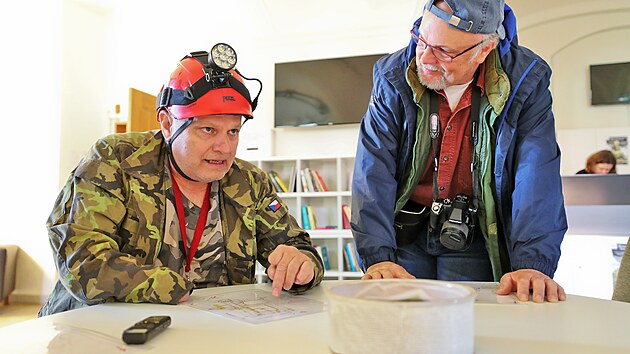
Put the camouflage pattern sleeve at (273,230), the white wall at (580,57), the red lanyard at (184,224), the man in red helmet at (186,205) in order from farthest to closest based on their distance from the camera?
the white wall at (580,57), the camouflage pattern sleeve at (273,230), the red lanyard at (184,224), the man in red helmet at (186,205)

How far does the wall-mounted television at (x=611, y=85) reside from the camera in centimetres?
500

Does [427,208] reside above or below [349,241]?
above

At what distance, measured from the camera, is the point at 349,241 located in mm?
4828

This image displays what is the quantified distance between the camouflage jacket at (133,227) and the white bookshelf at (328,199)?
328 centimetres

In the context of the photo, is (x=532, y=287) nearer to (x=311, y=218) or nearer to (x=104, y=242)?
(x=104, y=242)

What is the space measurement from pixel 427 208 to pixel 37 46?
5344 mm

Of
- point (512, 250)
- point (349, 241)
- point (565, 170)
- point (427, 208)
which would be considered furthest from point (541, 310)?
point (565, 170)

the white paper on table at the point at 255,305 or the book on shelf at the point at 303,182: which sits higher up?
the book on shelf at the point at 303,182

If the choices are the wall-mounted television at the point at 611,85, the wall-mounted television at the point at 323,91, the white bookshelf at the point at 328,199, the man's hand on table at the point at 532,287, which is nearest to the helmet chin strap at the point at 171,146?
the man's hand on table at the point at 532,287

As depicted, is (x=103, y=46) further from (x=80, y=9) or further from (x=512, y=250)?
(x=512, y=250)

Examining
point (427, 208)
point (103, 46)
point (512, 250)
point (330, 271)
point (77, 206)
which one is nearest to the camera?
point (77, 206)

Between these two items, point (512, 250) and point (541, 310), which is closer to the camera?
point (541, 310)

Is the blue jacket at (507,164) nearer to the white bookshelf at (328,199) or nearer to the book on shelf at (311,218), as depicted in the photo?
the white bookshelf at (328,199)

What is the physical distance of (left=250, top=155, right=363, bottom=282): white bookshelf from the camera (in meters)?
4.79
